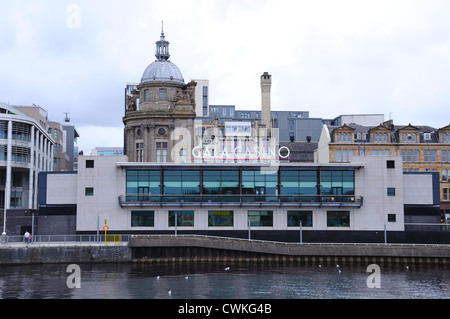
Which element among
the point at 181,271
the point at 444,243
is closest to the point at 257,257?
the point at 181,271

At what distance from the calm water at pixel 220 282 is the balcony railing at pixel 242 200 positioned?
13184 millimetres

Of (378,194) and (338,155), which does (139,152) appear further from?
(378,194)

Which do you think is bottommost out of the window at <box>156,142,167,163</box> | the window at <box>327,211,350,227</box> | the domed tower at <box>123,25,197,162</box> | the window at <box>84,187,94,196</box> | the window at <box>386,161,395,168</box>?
the window at <box>327,211,350,227</box>

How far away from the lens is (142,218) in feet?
287

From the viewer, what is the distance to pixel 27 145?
113688 millimetres

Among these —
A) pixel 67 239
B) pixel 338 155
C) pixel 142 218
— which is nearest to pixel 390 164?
pixel 338 155

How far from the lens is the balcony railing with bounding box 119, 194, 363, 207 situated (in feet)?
285

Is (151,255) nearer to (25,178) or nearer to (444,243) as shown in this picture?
(444,243)

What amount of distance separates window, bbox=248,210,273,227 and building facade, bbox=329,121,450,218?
3776cm

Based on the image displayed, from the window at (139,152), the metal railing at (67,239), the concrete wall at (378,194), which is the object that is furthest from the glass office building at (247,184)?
the window at (139,152)

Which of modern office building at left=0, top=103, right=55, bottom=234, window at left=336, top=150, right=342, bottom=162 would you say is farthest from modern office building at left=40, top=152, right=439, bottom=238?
window at left=336, top=150, right=342, bottom=162

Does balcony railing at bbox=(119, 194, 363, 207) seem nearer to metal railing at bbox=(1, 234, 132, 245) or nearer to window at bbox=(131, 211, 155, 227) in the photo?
window at bbox=(131, 211, 155, 227)
